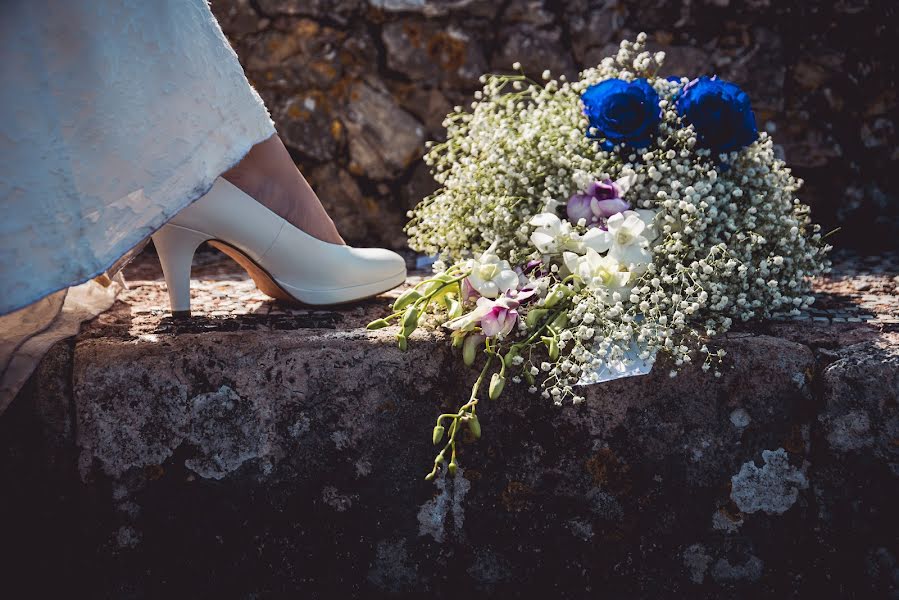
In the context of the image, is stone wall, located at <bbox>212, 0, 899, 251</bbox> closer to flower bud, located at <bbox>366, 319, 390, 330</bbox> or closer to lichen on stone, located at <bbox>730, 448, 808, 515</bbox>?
flower bud, located at <bbox>366, 319, 390, 330</bbox>

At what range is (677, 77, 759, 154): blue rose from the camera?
1.54 metres

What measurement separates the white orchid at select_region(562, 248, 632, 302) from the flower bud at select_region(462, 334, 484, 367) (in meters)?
0.22

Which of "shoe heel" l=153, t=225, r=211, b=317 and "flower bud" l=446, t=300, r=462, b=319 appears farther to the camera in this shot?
"shoe heel" l=153, t=225, r=211, b=317

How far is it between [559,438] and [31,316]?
1.02 m

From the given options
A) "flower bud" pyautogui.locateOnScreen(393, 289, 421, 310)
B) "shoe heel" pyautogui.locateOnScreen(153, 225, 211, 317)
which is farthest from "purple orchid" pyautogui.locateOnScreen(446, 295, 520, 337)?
"shoe heel" pyautogui.locateOnScreen(153, 225, 211, 317)

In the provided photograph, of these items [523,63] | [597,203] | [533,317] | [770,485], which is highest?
[523,63]

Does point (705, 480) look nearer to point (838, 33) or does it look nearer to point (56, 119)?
point (56, 119)

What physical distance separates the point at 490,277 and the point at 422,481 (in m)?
0.39

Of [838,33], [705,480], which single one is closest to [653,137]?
[705,480]

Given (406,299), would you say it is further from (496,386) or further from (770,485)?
(770,485)

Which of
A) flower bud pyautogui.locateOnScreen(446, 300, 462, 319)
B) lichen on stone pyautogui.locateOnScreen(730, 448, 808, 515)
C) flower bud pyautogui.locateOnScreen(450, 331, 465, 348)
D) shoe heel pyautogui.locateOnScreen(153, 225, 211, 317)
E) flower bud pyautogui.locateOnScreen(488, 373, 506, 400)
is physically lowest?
lichen on stone pyautogui.locateOnScreen(730, 448, 808, 515)

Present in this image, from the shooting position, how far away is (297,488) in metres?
1.29

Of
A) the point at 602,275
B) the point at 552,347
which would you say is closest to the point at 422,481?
the point at 552,347

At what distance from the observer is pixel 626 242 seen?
4.53 ft
